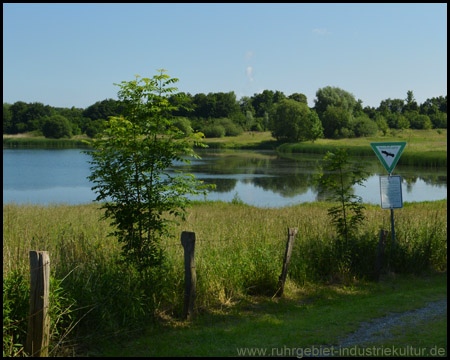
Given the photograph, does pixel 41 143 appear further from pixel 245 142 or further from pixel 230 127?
pixel 245 142

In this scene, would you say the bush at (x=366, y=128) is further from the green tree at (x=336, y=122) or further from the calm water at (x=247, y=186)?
the calm water at (x=247, y=186)

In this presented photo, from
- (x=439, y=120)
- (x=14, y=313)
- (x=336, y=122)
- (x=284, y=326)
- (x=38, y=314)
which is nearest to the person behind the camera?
(x=38, y=314)

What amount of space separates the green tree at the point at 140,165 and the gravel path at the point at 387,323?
3.27 m

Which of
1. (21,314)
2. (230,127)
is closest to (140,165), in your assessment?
(21,314)

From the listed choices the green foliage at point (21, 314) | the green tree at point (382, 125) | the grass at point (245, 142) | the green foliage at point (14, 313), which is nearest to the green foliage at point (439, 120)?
the green tree at point (382, 125)

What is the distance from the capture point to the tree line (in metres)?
111

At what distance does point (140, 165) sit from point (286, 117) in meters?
106

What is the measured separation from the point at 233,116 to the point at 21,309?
459ft

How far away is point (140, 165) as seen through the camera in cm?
801

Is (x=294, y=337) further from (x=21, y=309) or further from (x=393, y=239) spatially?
(x=393, y=239)

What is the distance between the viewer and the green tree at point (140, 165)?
7934mm

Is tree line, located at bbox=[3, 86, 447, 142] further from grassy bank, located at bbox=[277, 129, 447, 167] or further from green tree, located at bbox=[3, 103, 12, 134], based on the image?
grassy bank, located at bbox=[277, 129, 447, 167]

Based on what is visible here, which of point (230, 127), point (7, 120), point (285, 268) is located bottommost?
point (285, 268)

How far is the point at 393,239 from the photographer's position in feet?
37.1
